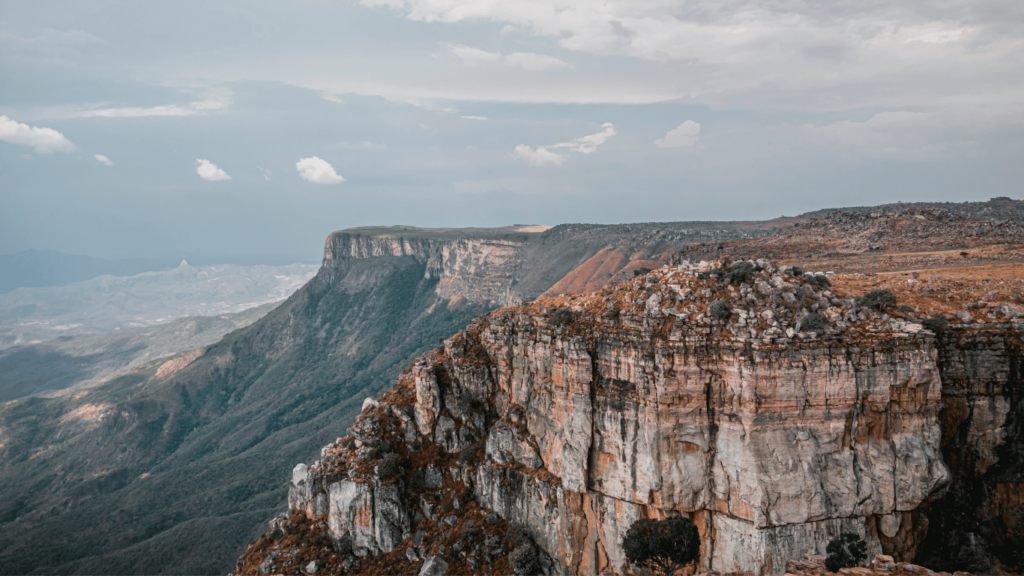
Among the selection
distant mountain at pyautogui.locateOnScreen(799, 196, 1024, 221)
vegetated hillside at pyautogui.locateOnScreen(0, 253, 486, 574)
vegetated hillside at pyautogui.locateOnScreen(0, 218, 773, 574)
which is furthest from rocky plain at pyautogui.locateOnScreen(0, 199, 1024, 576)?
vegetated hillside at pyautogui.locateOnScreen(0, 253, 486, 574)

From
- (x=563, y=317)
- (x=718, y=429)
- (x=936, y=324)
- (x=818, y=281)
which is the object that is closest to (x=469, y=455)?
(x=563, y=317)

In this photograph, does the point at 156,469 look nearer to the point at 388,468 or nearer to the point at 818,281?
the point at 388,468

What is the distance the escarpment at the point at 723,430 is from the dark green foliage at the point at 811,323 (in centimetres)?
9

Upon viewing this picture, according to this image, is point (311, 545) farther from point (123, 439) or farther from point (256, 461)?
point (123, 439)

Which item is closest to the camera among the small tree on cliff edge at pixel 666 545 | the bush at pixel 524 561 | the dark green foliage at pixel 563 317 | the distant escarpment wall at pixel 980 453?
the distant escarpment wall at pixel 980 453

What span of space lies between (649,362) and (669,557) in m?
11.8

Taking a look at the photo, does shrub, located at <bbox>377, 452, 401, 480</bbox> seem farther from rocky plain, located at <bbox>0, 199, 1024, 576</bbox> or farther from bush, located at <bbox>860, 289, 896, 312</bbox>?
bush, located at <bbox>860, 289, 896, 312</bbox>

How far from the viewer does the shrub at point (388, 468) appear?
4272 centimetres

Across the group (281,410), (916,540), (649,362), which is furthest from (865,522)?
(281,410)

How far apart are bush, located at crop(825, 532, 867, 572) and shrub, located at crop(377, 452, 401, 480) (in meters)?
31.7

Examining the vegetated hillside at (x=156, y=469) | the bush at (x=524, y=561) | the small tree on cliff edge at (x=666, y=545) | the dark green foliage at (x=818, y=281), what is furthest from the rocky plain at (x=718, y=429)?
the vegetated hillside at (x=156, y=469)

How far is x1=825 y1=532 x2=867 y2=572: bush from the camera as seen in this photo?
1019 inches

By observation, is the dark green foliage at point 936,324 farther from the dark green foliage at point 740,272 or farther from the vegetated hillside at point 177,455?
the vegetated hillside at point 177,455

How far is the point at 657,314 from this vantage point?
3195 cm
